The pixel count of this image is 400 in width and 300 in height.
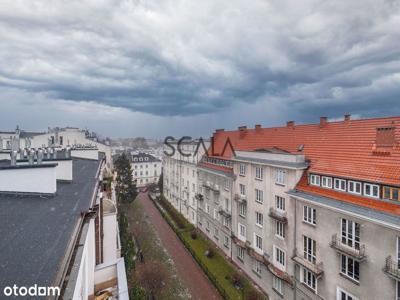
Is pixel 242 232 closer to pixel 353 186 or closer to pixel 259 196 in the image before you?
→ pixel 259 196

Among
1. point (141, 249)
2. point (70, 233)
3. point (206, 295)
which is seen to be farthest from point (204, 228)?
point (70, 233)

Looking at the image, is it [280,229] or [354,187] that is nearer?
[354,187]

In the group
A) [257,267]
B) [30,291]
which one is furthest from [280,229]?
[30,291]

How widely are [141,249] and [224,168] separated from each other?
1640cm

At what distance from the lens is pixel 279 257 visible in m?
21.0

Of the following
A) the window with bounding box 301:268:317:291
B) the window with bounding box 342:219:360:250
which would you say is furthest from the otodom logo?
the window with bounding box 301:268:317:291

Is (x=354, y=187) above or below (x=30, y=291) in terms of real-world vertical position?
below

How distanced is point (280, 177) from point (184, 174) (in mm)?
27968

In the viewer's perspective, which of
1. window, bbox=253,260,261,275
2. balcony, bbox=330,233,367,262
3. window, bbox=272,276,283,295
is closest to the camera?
balcony, bbox=330,233,367,262

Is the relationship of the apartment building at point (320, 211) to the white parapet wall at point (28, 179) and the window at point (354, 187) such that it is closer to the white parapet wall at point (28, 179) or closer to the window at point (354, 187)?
the window at point (354, 187)

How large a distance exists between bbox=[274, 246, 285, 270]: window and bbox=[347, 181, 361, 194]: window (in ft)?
27.2

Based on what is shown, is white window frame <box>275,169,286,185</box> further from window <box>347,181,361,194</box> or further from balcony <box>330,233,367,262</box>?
balcony <box>330,233,367,262</box>

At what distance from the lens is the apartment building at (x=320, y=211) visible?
44.6 ft

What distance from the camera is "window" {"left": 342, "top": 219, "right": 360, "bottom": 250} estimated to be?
565 inches
